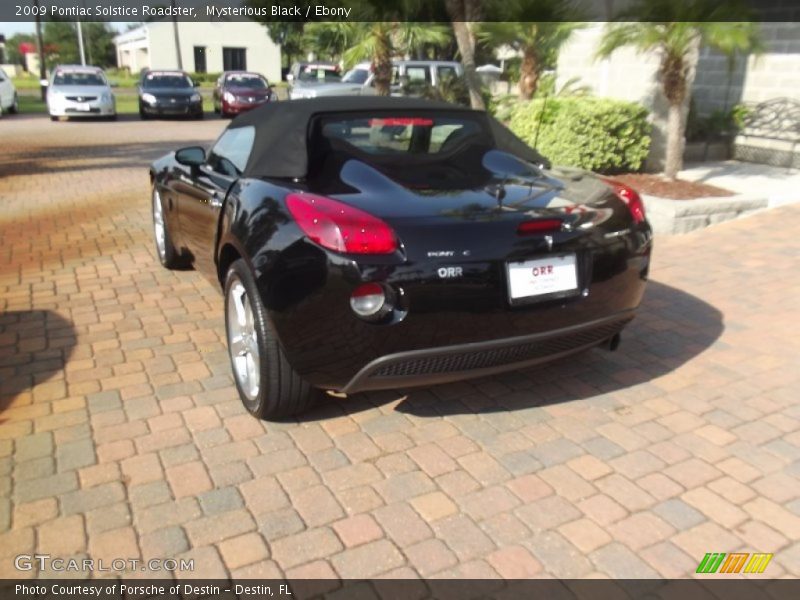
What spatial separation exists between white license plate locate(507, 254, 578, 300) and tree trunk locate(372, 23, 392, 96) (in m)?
10.3

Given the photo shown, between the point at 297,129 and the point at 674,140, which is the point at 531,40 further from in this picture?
the point at 297,129

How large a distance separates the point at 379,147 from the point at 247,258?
0.98 m

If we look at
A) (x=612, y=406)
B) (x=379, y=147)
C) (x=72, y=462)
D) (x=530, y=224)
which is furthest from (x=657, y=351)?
(x=72, y=462)

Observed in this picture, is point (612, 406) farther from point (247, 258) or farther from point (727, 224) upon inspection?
point (727, 224)

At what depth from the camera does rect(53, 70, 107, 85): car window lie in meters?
20.7

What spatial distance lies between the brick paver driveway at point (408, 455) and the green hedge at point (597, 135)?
396cm

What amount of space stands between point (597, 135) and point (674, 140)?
35.5 inches

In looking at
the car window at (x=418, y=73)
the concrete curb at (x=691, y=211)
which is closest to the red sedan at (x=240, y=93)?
the car window at (x=418, y=73)

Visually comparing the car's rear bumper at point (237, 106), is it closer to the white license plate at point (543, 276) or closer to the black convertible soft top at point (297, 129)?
the black convertible soft top at point (297, 129)

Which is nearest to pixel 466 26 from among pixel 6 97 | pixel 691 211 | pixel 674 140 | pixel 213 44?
pixel 674 140

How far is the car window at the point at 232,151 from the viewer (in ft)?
12.7

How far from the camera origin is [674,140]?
8.07 metres

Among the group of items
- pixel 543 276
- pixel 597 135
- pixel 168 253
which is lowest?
pixel 168 253

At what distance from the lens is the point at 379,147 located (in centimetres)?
363
